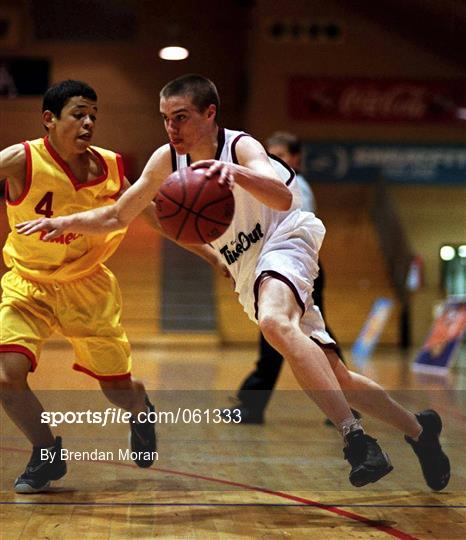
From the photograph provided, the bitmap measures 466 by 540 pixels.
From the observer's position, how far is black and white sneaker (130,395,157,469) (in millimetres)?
4266

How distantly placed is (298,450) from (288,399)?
2377mm

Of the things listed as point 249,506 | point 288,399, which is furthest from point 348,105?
point 249,506

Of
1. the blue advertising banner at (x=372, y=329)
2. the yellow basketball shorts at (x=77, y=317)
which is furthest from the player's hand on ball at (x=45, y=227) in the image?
the blue advertising banner at (x=372, y=329)

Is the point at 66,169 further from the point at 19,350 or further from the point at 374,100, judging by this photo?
the point at 374,100

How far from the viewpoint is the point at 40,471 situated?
3.91 metres

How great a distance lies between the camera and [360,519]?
3.47 m

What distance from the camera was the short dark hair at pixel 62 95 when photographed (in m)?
3.95

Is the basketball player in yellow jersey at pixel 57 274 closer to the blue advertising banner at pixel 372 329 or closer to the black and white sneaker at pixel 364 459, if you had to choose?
the black and white sneaker at pixel 364 459

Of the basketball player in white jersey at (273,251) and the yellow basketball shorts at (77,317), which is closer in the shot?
the basketball player in white jersey at (273,251)

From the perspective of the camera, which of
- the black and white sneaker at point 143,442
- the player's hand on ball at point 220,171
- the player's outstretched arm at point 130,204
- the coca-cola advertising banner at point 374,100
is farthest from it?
the coca-cola advertising banner at point 374,100

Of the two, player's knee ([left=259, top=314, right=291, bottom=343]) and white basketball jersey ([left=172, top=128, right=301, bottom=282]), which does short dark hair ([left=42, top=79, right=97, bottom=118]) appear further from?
player's knee ([left=259, top=314, right=291, bottom=343])

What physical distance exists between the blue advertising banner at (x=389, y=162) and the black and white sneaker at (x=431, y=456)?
12008 millimetres

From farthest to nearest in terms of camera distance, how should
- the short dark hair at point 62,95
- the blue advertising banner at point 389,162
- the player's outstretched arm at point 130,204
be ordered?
the blue advertising banner at point 389,162 → the short dark hair at point 62,95 → the player's outstretched arm at point 130,204

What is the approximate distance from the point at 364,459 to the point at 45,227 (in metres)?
1.48
